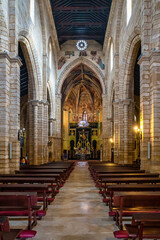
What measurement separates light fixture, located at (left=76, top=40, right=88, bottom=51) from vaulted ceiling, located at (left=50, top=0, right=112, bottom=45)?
76 cm

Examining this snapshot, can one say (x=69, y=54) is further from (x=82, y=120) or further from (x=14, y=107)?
(x=14, y=107)

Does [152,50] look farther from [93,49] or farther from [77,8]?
[93,49]

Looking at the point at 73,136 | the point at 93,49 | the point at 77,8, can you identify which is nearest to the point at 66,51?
the point at 93,49

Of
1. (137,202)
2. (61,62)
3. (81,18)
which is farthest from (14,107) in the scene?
(61,62)

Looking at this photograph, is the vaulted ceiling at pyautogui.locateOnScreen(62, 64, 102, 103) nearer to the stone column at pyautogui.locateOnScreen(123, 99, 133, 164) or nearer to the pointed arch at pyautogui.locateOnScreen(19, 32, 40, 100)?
the pointed arch at pyautogui.locateOnScreen(19, 32, 40, 100)

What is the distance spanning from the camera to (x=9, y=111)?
41.8ft

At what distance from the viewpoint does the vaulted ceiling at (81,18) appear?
82.8ft

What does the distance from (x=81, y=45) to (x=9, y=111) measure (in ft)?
76.2

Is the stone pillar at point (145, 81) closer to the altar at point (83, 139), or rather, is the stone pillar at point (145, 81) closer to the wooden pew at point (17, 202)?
the wooden pew at point (17, 202)

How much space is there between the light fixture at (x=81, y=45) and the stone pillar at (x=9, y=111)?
2203cm

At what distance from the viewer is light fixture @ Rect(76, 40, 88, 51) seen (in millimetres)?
33844

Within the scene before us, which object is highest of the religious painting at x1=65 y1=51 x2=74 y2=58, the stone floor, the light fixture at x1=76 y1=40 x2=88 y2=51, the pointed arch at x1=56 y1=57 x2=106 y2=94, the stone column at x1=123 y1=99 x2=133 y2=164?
the light fixture at x1=76 y1=40 x2=88 y2=51

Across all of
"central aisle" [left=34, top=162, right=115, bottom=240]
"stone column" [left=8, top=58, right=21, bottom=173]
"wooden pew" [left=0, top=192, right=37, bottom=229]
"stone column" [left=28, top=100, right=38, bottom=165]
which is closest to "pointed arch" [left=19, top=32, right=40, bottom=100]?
"stone column" [left=28, top=100, right=38, bottom=165]

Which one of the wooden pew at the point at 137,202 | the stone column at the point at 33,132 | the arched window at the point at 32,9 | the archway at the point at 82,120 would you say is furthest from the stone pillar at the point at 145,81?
the archway at the point at 82,120
